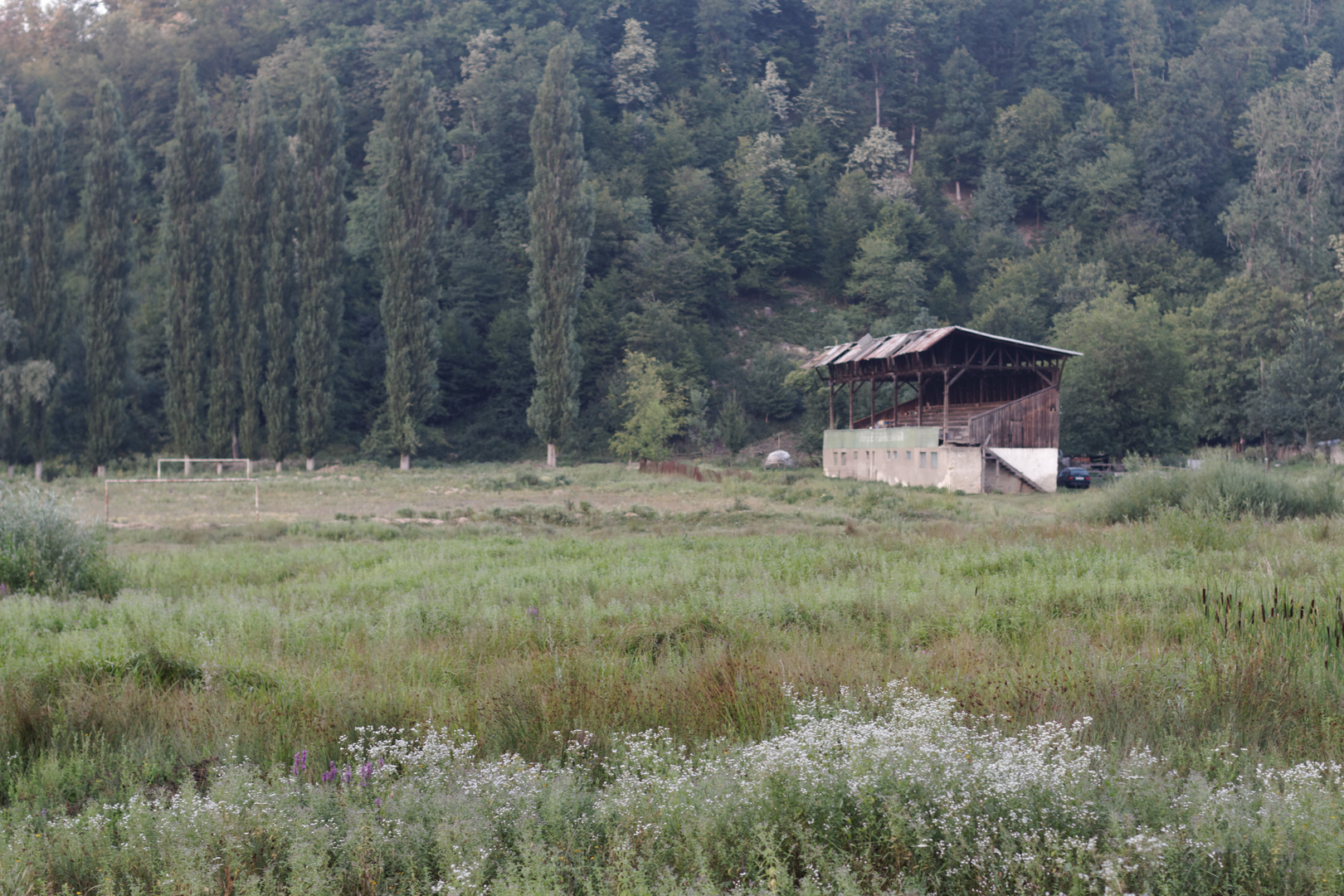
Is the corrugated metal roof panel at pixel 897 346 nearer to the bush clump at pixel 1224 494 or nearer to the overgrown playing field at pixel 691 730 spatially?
the bush clump at pixel 1224 494

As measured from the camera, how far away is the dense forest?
53.5 m

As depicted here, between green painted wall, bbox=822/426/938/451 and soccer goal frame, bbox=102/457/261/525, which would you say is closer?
soccer goal frame, bbox=102/457/261/525

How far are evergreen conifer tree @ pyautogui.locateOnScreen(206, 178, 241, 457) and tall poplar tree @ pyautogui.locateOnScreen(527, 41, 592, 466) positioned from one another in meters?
17.6

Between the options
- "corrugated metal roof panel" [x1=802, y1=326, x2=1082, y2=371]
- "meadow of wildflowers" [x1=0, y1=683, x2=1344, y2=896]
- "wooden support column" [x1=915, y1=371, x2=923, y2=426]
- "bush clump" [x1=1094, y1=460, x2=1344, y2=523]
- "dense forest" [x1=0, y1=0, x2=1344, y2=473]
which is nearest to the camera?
"meadow of wildflowers" [x1=0, y1=683, x2=1344, y2=896]

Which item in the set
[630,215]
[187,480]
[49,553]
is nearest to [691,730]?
[49,553]

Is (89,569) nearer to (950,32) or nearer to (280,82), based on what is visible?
(280,82)

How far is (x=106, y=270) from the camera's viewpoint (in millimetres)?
51750

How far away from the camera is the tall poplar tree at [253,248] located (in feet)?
176

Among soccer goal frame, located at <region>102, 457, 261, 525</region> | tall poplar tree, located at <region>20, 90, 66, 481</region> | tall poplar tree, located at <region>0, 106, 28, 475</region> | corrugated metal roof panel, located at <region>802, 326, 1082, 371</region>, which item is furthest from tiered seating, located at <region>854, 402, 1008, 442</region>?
tall poplar tree, located at <region>0, 106, 28, 475</region>

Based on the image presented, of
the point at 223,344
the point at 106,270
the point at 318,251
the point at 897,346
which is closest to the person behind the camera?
the point at 897,346

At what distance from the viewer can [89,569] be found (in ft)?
42.5

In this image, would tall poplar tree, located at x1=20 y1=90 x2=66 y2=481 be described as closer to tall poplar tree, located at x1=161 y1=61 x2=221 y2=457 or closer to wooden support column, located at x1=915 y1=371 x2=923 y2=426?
tall poplar tree, located at x1=161 y1=61 x2=221 y2=457

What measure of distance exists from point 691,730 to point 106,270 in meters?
57.5

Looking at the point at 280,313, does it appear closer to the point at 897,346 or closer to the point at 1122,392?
the point at 897,346
